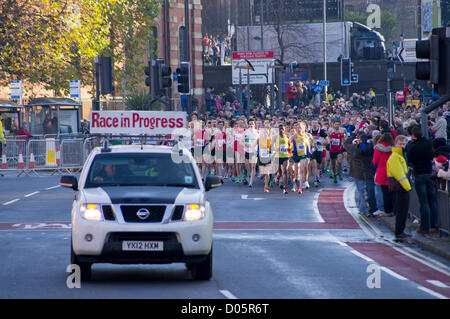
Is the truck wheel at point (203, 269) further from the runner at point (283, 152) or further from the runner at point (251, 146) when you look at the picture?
the runner at point (251, 146)

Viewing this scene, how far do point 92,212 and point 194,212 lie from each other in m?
1.19

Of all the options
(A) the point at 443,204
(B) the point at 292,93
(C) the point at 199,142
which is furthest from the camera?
(B) the point at 292,93

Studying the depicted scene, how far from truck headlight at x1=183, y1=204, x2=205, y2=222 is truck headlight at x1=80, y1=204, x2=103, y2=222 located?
997 millimetres

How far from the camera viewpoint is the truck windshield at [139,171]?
1210 cm

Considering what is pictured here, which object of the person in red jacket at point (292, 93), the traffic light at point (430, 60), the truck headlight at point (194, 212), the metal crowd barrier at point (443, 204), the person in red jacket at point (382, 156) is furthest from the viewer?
the person in red jacket at point (292, 93)

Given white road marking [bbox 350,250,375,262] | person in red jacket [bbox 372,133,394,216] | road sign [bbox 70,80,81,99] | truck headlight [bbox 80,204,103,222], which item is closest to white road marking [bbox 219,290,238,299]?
truck headlight [bbox 80,204,103,222]

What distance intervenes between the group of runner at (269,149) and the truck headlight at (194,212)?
15007 millimetres

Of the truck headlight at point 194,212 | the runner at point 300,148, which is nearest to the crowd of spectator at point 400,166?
the runner at point 300,148

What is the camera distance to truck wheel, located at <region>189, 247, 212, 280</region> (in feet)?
38.2

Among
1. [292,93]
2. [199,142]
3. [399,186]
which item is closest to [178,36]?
[292,93]

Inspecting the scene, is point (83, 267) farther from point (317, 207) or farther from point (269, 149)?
point (269, 149)

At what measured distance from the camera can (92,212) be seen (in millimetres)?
11312

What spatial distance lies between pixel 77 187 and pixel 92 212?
3.19 ft
